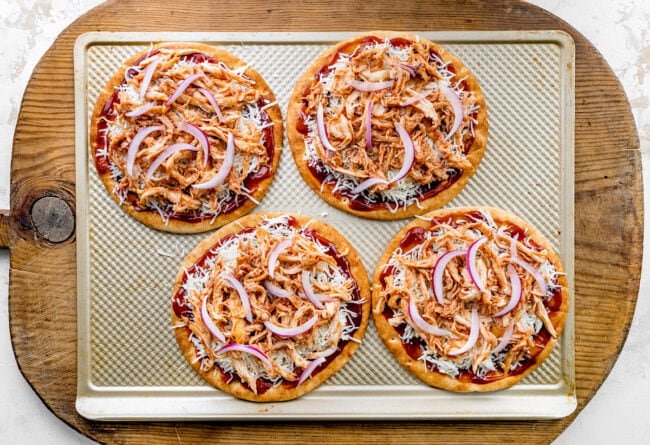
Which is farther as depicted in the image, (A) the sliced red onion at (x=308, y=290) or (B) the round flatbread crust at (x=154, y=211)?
(B) the round flatbread crust at (x=154, y=211)

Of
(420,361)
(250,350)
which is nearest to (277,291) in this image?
(250,350)

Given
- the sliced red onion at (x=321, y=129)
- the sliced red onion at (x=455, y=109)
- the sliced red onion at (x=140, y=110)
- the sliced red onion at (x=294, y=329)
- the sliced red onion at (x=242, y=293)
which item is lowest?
the sliced red onion at (x=294, y=329)

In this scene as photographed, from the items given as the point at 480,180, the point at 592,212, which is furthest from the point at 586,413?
the point at 480,180

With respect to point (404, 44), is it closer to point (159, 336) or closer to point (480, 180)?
point (480, 180)

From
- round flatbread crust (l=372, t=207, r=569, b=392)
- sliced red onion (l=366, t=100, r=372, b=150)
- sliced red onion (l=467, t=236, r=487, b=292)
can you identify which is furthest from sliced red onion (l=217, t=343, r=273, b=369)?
sliced red onion (l=366, t=100, r=372, b=150)

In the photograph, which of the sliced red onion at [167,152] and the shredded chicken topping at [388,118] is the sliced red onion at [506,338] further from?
the sliced red onion at [167,152]

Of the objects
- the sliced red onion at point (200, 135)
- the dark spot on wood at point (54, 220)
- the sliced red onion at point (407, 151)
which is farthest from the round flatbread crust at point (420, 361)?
the dark spot on wood at point (54, 220)

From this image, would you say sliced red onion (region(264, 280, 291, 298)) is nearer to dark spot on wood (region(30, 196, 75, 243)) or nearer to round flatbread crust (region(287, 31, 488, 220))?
round flatbread crust (region(287, 31, 488, 220))
